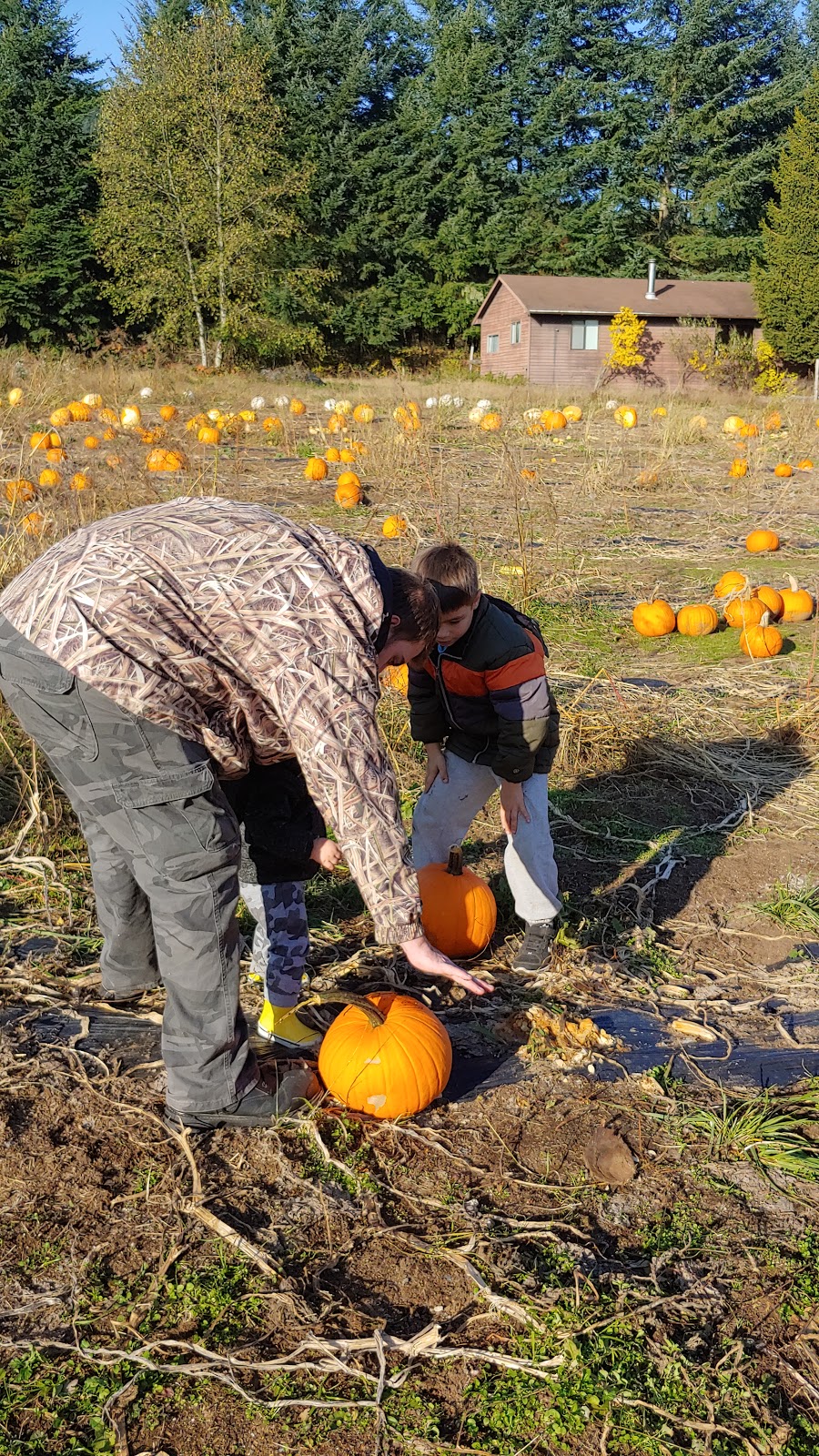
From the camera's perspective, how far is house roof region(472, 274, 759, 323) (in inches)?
1320

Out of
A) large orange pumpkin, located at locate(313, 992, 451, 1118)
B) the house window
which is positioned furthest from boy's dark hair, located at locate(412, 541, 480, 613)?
the house window

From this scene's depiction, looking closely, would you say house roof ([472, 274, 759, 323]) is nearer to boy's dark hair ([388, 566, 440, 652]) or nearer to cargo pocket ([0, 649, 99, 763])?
boy's dark hair ([388, 566, 440, 652])

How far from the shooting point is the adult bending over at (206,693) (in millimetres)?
2018

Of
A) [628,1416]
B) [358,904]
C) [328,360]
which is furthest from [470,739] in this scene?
[328,360]

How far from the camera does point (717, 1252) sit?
2111 mm

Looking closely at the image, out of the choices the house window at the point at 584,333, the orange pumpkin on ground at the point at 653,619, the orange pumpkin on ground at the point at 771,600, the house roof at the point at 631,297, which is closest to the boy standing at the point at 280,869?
the orange pumpkin on ground at the point at 653,619

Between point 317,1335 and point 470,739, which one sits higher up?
point 470,739

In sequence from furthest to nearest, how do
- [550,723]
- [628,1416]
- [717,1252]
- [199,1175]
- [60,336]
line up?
[60,336]
[550,723]
[199,1175]
[717,1252]
[628,1416]

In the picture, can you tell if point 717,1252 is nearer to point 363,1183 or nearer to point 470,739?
point 363,1183

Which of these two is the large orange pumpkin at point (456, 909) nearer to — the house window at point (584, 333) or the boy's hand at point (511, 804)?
the boy's hand at point (511, 804)

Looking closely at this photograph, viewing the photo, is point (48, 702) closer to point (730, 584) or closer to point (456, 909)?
point (456, 909)

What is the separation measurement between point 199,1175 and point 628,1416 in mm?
1002

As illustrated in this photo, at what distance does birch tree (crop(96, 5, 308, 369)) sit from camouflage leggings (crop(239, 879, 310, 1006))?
2663 cm

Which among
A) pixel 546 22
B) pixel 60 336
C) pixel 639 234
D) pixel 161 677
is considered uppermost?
pixel 546 22
